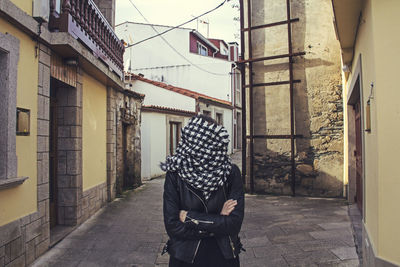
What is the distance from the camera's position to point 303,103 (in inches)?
314

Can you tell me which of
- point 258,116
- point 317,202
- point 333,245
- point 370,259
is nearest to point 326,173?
point 317,202

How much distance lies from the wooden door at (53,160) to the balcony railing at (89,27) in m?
1.17

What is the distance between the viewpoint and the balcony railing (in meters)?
4.52

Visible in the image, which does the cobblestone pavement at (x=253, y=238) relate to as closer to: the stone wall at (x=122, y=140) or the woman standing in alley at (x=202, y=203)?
the stone wall at (x=122, y=140)

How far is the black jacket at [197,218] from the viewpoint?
1.84 metres

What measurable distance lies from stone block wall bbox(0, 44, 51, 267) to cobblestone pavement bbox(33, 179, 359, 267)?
0.24 meters

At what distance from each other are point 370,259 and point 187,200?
1.94 m

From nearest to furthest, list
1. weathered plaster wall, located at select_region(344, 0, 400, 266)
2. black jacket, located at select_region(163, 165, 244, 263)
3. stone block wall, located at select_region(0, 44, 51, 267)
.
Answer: black jacket, located at select_region(163, 165, 244, 263) < weathered plaster wall, located at select_region(344, 0, 400, 266) < stone block wall, located at select_region(0, 44, 51, 267)

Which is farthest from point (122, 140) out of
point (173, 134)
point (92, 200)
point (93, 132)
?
point (173, 134)

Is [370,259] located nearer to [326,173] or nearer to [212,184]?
[212,184]

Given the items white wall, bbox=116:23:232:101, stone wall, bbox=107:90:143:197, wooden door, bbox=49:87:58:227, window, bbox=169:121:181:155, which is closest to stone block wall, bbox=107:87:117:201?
stone wall, bbox=107:90:143:197

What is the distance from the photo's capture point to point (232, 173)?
2.01 meters

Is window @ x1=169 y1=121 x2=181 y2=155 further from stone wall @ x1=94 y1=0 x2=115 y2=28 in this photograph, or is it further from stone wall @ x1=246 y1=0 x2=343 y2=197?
stone wall @ x1=94 y1=0 x2=115 y2=28

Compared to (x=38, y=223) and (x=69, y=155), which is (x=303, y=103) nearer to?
(x=69, y=155)
